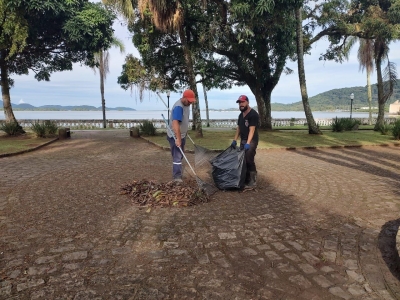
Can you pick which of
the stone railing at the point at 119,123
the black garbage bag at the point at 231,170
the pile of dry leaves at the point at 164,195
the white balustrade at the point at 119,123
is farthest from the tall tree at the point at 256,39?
the stone railing at the point at 119,123

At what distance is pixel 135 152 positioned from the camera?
10211 mm

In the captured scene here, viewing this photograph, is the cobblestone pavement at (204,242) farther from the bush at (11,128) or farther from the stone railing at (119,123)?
the stone railing at (119,123)

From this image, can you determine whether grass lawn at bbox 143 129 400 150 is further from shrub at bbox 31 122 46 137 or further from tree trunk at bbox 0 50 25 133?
tree trunk at bbox 0 50 25 133

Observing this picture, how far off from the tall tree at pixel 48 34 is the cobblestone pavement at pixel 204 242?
848 centimetres

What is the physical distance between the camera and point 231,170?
5.22 m

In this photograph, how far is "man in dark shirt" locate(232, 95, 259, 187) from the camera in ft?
17.2

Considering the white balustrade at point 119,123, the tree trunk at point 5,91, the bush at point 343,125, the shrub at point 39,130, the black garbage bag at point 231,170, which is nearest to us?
the black garbage bag at point 231,170

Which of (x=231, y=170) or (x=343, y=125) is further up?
(x=343, y=125)

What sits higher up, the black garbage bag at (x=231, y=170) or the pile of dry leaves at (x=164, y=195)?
the black garbage bag at (x=231, y=170)

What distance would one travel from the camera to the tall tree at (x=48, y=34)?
11555mm

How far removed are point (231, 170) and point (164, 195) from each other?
1.32 metres

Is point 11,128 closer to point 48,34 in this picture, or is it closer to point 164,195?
point 48,34

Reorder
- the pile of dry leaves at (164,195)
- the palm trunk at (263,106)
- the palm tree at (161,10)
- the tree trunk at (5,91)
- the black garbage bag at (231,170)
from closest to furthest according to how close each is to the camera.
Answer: the pile of dry leaves at (164,195)
the black garbage bag at (231,170)
the palm tree at (161,10)
the tree trunk at (5,91)
the palm trunk at (263,106)

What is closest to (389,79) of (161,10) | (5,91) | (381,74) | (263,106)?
(381,74)
